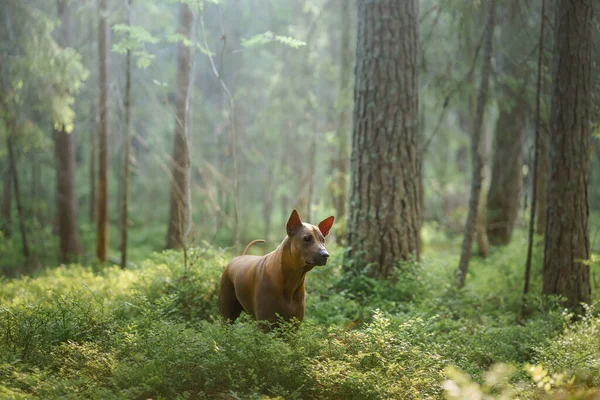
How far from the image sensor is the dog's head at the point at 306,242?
5.02 m

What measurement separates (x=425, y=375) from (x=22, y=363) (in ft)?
12.5

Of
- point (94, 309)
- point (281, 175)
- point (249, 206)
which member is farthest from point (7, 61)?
point (249, 206)

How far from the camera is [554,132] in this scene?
7.40 meters

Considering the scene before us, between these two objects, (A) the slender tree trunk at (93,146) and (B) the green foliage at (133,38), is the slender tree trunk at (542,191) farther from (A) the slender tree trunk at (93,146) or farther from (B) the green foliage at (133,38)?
(A) the slender tree trunk at (93,146)

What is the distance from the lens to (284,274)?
5.32 metres

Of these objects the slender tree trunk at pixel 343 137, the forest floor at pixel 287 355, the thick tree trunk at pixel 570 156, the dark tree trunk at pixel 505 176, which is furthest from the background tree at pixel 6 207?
the thick tree trunk at pixel 570 156

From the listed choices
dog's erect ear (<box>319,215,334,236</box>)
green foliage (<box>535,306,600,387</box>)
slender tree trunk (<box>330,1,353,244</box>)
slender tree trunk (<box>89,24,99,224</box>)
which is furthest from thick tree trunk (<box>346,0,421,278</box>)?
slender tree trunk (<box>89,24,99,224</box>)

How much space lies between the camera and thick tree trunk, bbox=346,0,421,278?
805 centimetres

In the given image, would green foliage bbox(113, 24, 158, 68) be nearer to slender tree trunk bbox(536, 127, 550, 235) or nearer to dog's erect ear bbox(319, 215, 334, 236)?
dog's erect ear bbox(319, 215, 334, 236)

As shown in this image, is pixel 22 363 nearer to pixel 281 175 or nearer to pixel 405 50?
pixel 405 50

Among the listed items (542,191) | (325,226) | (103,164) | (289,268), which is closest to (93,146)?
(103,164)

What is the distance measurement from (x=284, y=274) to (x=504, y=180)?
994 cm

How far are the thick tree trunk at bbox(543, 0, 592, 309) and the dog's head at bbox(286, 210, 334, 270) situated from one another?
4.07 m

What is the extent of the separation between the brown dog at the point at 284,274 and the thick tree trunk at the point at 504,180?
9346mm
